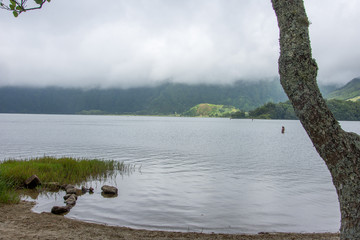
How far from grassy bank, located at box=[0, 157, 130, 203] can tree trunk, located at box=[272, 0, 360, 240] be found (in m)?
16.9

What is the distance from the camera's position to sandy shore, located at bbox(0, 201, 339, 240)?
457 inches

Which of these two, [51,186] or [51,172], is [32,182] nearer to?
[51,186]

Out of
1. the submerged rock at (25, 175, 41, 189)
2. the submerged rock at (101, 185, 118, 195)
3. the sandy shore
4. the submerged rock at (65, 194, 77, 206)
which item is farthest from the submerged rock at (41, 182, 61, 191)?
the sandy shore

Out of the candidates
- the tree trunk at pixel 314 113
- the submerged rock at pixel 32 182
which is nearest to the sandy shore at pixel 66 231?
the submerged rock at pixel 32 182

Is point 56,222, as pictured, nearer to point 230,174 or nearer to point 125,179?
point 125,179

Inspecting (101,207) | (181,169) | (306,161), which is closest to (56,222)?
(101,207)

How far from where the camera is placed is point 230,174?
3259cm

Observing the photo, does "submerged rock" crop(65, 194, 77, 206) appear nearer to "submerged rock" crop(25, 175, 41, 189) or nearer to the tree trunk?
"submerged rock" crop(25, 175, 41, 189)

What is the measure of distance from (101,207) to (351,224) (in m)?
15.8

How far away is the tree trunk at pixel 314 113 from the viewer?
5.54 metres

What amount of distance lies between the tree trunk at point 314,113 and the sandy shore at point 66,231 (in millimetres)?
8221

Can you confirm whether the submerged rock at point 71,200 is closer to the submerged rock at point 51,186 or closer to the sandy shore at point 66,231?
the submerged rock at point 51,186

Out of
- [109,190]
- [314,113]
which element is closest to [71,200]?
[109,190]

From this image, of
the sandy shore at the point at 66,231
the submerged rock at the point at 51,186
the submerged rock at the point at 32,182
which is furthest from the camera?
the submerged rock at the point at 51,186
